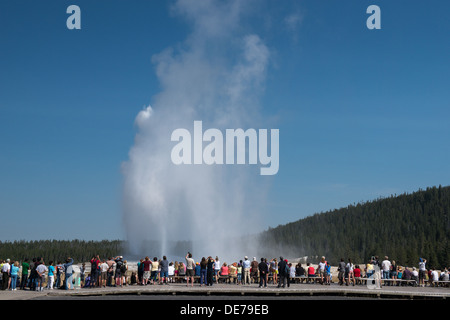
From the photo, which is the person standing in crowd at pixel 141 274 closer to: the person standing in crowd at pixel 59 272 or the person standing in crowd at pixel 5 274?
the person standing in crowd at pixel 59 272

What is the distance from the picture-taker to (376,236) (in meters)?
169

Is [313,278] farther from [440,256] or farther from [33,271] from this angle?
[440,256]

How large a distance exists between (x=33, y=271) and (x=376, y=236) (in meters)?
157

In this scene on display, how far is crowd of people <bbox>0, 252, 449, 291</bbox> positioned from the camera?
2656 cm

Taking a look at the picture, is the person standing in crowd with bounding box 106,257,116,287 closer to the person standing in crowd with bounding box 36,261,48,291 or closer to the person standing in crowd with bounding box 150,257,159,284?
the person standing in crowd with bounding box 150,257,159,284

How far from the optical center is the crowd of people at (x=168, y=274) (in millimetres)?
26562

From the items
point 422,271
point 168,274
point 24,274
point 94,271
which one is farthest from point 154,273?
point 422,271

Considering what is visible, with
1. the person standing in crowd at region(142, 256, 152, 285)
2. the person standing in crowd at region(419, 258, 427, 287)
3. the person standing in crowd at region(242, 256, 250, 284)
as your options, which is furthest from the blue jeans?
the person standing in crowd at region(419, 258, 427, 287)

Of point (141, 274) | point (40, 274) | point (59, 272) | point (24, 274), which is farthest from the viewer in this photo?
point (141, 274)

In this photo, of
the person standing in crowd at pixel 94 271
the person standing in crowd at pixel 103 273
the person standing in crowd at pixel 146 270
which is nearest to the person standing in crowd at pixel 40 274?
the person standing in crowd at pixel 94 271

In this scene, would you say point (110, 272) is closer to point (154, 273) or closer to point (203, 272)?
point (154, 273)

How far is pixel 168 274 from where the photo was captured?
31.4m
